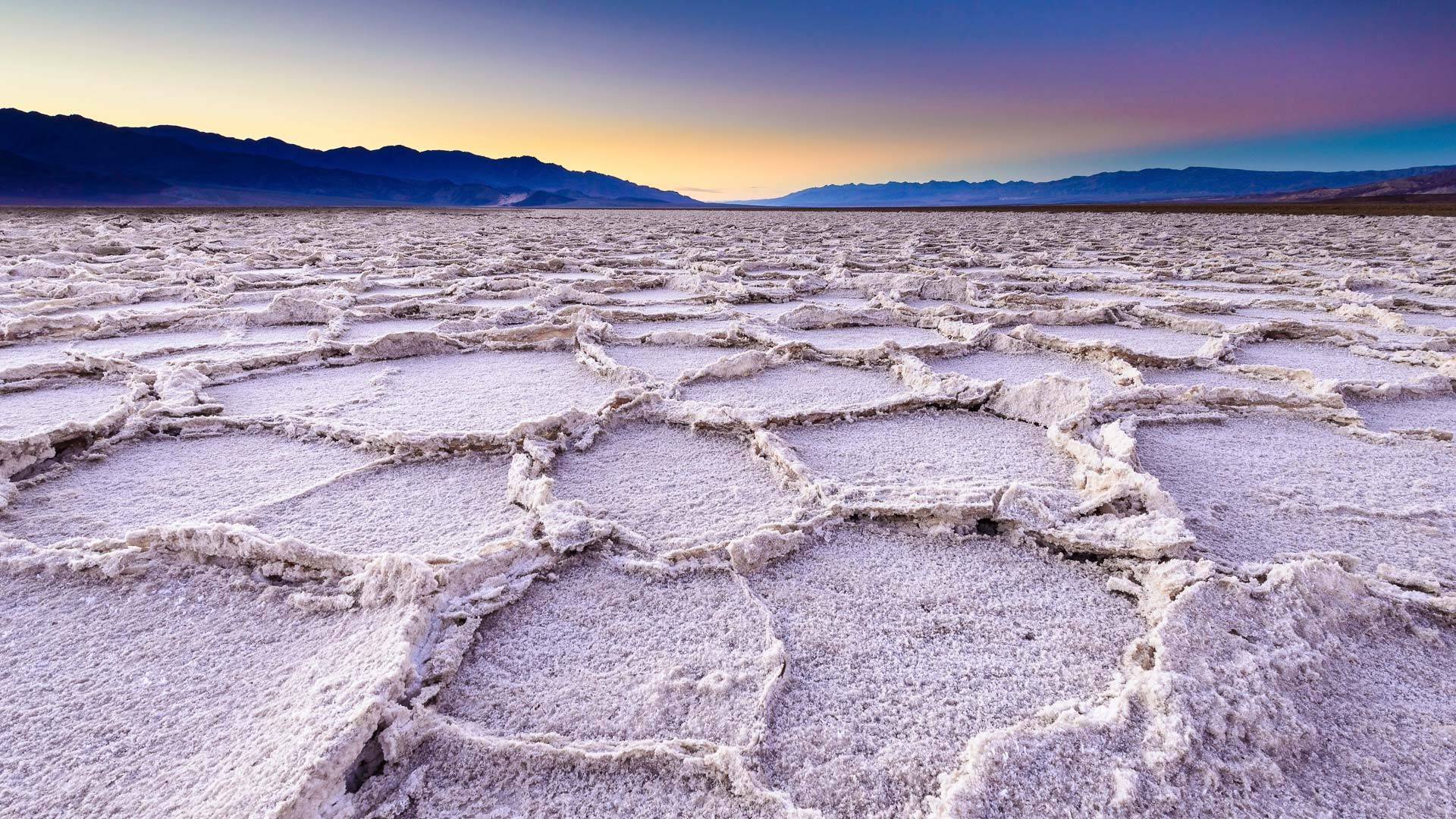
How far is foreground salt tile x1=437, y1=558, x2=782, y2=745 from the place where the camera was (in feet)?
2.87

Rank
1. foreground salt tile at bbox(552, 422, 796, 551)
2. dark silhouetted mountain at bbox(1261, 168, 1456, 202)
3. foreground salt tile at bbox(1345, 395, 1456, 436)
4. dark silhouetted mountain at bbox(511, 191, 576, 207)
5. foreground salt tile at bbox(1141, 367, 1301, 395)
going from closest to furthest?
1. foreground salt tile at bbox(552, 422, 796, 551)
2. foreground salt tile at bbox(1345, 395, 1456, 436)
3. foreground salt tile at bbox(1141, 367, 1301, 395)
4. dark silhouetted mountain at bbox(1261, 168, 1456, 202)
5. dark silhouetted mountain at bbox(511, 191, 576, 207)

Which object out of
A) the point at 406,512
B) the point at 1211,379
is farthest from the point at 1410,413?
the point at 406,512

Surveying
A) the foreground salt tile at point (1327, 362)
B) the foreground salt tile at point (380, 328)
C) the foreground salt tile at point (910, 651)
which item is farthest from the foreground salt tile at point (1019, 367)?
the foreground salt tile at point (380, 328)

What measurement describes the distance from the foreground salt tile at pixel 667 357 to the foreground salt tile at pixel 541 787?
5.52ft

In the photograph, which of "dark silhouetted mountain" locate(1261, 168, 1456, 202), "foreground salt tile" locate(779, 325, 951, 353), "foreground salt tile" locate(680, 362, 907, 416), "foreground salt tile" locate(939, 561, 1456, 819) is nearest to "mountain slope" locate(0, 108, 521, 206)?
"foreground salt tile" locate(779, 325, 951, 353)

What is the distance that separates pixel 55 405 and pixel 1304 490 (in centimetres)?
333

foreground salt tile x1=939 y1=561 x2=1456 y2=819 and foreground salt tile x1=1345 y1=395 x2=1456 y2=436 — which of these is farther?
foreground salt tile x1=1345 y1=395 x2=1456 y2=436

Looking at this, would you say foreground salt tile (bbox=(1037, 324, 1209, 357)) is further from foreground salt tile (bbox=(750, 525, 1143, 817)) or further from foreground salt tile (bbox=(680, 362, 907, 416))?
foreground salt tile (bbox=(750, 525, 1143, 817))

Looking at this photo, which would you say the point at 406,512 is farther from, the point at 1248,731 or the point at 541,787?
the point at 1248,731

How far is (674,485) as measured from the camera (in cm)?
156

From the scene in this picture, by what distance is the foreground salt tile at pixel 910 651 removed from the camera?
2.66 feet

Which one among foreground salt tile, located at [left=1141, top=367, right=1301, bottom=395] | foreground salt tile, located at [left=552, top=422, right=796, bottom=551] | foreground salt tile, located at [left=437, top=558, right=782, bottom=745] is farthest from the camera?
foreground salt tile, located at [left=1141, top=367, right=1301, bottom=395]

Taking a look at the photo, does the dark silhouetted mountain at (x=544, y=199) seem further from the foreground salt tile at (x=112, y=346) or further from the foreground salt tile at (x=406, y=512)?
the foreground salt tile at (x=406, y=512)

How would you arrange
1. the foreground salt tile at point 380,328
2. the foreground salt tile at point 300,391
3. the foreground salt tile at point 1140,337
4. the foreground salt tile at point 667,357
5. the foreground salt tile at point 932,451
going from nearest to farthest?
1. the foreground salt tile at point 932,451
2. the foreground salt tile at point 300,391
3. the foreground salt tile at point 667,357
4. the foreground salt tile at point 1140,337
5. the foreground salt tile at point 380,328
